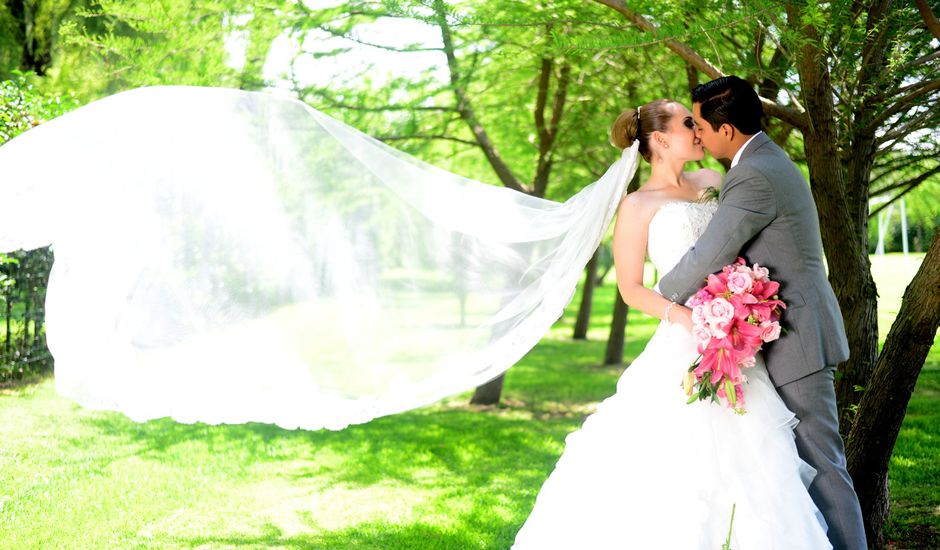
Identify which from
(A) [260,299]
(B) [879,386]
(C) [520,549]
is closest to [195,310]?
(A) [260,299]

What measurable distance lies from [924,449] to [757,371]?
396 centimetres

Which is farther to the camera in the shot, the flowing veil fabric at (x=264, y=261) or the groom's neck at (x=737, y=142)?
the flowing veil fabric at (x=264, y=261)

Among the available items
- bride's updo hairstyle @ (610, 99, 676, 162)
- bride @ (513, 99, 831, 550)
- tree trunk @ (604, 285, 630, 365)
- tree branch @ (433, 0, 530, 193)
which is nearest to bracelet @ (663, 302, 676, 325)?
bride @ (513, 99, 831, 550)

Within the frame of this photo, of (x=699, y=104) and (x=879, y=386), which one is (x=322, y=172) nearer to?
(x=699, y=104)

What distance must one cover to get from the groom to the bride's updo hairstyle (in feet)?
2.32

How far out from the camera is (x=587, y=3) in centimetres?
732

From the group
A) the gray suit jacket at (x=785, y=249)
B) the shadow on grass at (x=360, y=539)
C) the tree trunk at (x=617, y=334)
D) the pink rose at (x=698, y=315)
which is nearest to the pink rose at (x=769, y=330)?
the gray suit jacket at (x=785, y=249)

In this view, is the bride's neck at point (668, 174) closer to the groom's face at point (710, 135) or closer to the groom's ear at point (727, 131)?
the groom's face at point (710, 135)

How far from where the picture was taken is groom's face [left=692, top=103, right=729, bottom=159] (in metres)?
3.69

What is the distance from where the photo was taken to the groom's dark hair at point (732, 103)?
3615mm

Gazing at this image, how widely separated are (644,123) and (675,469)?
5.28ft

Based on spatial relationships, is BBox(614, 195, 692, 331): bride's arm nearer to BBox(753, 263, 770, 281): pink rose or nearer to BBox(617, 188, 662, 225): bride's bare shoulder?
BBox(617, 188, 662, 225): bride's bare shoulder

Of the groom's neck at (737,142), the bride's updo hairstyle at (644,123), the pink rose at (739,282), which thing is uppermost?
the bride's updo hairstyle at (644,123)

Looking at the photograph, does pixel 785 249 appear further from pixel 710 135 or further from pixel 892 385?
pixel 892 385
